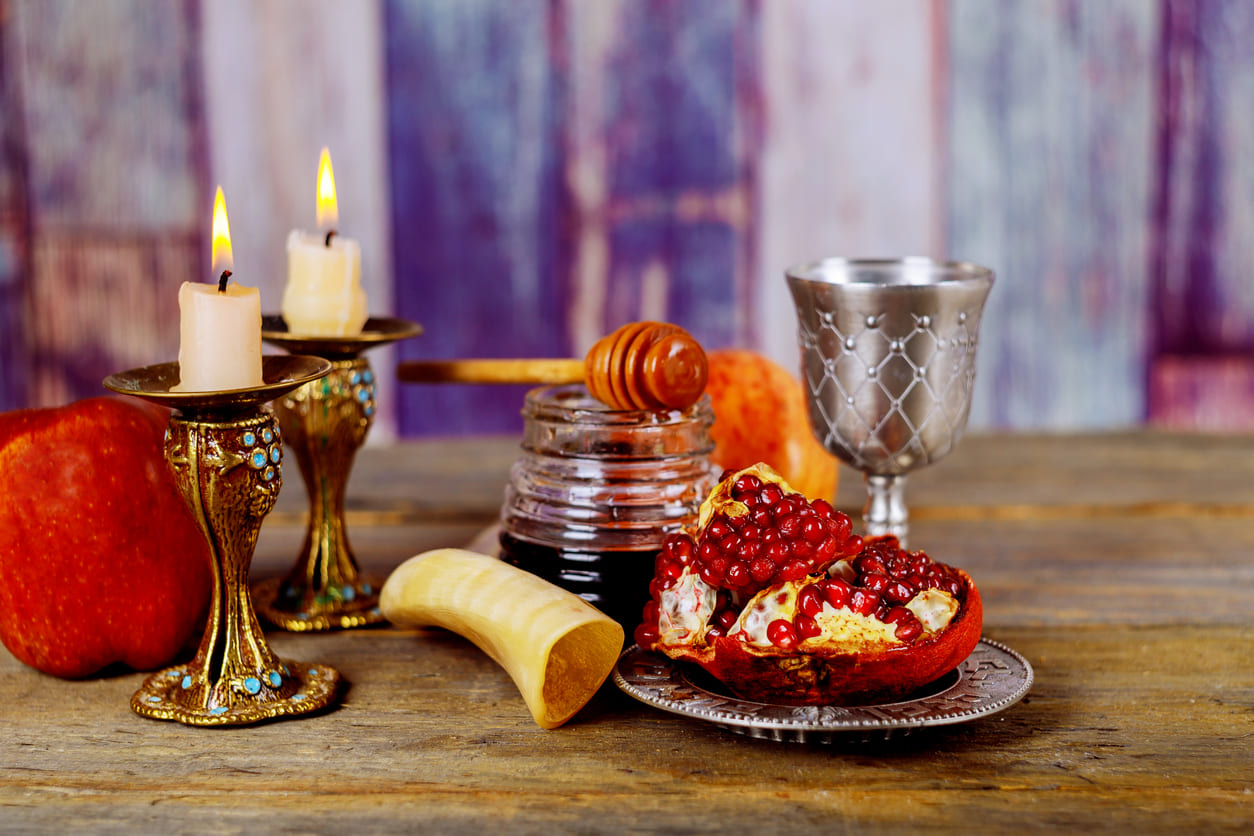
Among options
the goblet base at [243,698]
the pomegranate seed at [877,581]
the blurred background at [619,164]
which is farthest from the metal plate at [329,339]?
the blurred background at [619,164]

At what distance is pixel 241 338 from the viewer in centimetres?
63

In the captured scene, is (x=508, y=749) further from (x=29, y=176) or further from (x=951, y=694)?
(x=29, y=176)

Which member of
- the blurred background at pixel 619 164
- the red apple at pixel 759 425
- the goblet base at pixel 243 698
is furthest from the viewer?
the blurred background at pixel 619 164

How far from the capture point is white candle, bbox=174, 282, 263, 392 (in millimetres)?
625

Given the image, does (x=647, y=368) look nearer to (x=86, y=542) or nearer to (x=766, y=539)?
(x=766, y=539)

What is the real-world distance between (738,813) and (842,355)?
0.33 m

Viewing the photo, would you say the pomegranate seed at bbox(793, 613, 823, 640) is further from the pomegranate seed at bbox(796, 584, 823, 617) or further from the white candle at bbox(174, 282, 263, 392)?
the white candle at bbox(174, 282, 263, 392)

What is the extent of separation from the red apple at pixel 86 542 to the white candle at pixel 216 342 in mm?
117

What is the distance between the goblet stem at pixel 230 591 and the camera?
0.65 metres

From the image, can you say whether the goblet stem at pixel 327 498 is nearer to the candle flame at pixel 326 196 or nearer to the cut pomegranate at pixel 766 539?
the candle flame at pixel 326 196

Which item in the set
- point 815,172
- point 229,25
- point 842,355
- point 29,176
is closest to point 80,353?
point 29,176

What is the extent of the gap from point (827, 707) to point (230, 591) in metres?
0.33

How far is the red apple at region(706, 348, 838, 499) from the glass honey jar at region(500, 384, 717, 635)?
0.16 metres

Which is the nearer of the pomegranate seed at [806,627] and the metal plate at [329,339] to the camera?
the pomegranate seed at [806,627]
